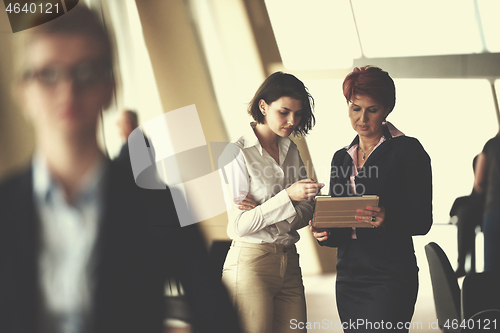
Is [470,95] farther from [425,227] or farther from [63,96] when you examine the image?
[63,96]

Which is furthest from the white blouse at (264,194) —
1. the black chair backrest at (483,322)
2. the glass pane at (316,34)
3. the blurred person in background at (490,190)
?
the blurred person in background at (490,190)

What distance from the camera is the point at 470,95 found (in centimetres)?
232

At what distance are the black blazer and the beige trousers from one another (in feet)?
Answer: 1.40

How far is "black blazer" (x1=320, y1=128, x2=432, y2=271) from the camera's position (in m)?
1.86

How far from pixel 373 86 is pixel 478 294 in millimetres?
1226

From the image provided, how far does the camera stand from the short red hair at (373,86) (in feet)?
6.75

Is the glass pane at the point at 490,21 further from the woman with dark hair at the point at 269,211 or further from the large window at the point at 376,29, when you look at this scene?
the woman with dark hair at the point at 269,211

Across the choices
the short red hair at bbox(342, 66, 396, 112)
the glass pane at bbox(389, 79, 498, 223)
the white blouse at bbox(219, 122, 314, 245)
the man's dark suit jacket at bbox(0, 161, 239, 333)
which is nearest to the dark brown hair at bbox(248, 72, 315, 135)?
the white blouse at bbox(219, 122, 314, 245)

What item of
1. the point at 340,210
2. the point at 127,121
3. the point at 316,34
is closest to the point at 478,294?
the point at 340,210

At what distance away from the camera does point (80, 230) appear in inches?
64.1

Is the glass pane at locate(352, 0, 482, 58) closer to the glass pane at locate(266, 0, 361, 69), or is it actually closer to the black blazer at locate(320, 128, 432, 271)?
the glass pane at locate(266, 0, 361, 69)

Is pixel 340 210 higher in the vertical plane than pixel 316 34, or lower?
lower

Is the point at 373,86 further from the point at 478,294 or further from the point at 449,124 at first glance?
the point at 478,294

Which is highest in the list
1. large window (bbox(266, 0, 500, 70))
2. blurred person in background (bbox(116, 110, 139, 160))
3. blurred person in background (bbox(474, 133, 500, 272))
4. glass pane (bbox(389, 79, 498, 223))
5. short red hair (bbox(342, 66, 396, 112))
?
large window (bbox(266, 0, 500, 70))
